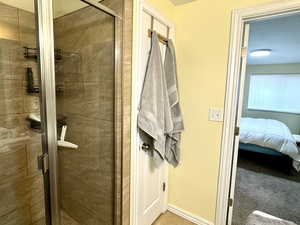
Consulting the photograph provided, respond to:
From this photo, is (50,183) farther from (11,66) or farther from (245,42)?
(245,42)

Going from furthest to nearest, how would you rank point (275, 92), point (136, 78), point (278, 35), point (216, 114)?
1. point (275, 92)
2. point (278, 35)
3. point (216, 114)
4. point (136, 78)

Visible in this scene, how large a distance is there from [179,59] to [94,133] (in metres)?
1.14

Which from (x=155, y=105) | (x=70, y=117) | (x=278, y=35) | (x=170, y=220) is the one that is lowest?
(x=170, y=220)

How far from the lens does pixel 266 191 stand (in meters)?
2.38

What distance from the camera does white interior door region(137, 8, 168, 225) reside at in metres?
1.39

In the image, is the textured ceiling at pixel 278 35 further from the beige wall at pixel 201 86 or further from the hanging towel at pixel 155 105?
the hanging towel at pixel 155 105

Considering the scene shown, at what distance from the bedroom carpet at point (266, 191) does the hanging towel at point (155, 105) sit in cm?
132

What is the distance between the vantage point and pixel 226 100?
60.2 inches

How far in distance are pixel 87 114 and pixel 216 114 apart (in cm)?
120

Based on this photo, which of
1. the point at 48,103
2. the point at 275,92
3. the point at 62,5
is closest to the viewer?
the point at 48,103

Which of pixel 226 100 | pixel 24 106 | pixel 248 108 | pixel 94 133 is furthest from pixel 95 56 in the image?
pixel 248 108

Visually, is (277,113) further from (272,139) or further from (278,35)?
(278,35)

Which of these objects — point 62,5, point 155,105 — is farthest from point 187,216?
point 62,5

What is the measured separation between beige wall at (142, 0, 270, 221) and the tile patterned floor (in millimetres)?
129
